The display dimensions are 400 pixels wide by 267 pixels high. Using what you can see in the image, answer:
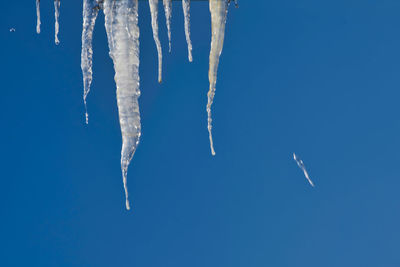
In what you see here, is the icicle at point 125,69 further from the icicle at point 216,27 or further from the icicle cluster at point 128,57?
the icicle at point 216,27

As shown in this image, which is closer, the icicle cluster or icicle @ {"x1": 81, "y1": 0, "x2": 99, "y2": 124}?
the icicle cluster

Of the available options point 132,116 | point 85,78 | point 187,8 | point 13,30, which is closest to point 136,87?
point 132,116

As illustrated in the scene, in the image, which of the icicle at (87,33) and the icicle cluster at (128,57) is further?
the icicle at (87,33)

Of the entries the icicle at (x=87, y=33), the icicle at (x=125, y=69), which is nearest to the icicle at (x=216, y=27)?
the icicle at (x=125, y=69)

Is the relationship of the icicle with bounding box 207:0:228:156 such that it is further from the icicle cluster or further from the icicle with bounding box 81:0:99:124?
the icicle with bounding box 81:0:99:124

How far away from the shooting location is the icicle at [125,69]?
1617 mm

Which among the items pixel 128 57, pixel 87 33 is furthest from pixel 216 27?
pixel 87 33

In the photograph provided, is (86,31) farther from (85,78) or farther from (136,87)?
(136,87)

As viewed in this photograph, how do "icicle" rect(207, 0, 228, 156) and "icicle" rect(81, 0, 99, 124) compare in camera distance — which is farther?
"icicle" rect(81, 0, 99, 124)

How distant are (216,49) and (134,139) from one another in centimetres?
44

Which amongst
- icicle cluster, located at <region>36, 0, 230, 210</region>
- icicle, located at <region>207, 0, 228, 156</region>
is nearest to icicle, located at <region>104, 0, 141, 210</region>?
icicle cluster, located at <region>36, 0, 230, 210</region>

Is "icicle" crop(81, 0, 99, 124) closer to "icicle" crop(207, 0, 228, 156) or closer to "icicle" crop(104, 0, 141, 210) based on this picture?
"icicle" crop(104, 0, 141, 210)

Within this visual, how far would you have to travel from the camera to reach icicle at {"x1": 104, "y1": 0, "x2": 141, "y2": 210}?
63.7 inches

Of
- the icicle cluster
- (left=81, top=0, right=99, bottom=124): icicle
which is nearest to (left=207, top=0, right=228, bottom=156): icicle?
the icicle cluster
